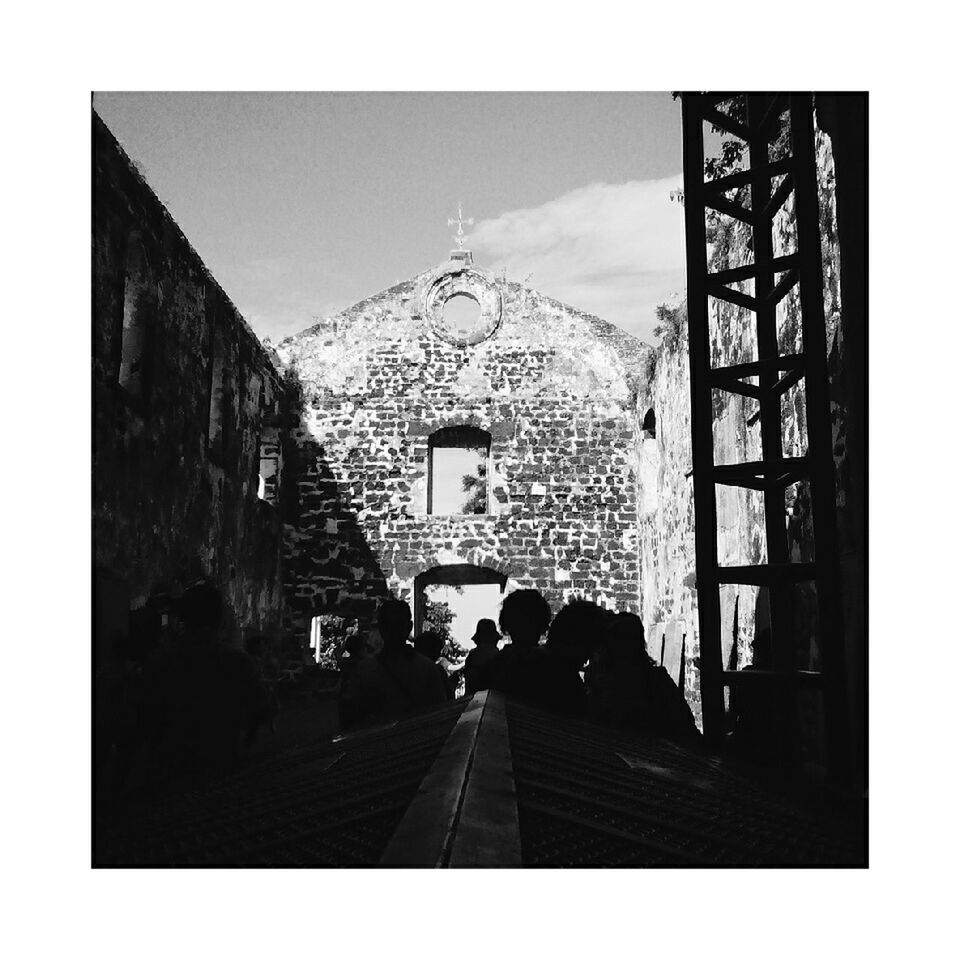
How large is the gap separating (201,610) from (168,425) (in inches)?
250

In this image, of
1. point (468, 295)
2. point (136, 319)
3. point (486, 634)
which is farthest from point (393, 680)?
point (468, 295)

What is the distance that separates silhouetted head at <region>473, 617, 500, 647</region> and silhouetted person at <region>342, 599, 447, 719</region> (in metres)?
1.25

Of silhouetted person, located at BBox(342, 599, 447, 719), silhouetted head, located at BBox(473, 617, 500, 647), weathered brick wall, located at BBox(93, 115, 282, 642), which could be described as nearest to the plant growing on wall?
weathered brick wall, located at BBox(93, 115, 282, 642)

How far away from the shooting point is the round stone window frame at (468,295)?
14520mm

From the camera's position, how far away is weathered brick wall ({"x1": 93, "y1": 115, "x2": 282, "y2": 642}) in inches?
319

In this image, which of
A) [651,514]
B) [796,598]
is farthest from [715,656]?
[651,514]

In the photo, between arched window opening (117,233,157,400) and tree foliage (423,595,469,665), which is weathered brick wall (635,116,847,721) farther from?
tree foliage (423,595,469,665)

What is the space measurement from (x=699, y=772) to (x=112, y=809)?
5.60ft

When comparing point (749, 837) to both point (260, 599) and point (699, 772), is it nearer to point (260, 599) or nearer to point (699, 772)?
point (699, 772)

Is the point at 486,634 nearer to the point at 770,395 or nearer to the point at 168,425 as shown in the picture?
the point at 770,395

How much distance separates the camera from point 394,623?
456cm

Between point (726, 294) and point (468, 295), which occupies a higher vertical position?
point (468, 295)

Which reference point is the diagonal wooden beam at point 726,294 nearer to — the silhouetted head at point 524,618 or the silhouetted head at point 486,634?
the silhouetted head at point 486,634

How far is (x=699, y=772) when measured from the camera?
300 centimetres
